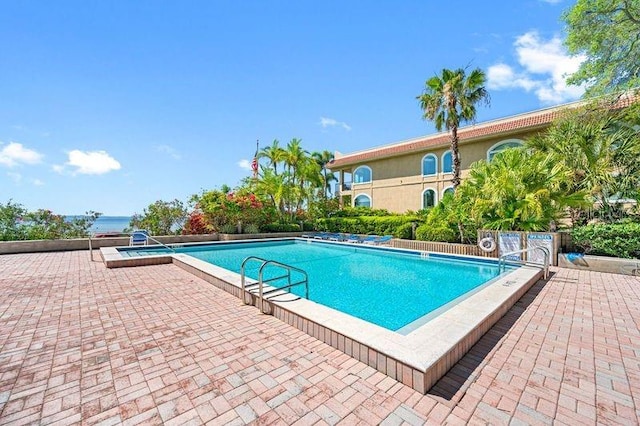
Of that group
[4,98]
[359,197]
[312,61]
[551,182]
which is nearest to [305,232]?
[359,197]

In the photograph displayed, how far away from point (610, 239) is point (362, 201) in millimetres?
18403

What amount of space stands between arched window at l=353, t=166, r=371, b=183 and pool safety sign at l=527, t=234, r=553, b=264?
1663 cm

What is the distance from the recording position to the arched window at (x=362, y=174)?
2572 centimetres

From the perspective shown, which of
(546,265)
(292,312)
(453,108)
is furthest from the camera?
(453,108)

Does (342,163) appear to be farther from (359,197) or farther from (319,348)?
(319,348)

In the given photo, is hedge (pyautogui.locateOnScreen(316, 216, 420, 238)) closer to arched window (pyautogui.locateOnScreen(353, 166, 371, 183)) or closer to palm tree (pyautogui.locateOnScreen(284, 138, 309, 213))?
palm tree (pyautogui.locateOnScreen(284, 138, 309, 213))

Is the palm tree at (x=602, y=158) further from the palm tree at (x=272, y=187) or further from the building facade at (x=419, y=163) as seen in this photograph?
the palm tree at (x=272, y=187)

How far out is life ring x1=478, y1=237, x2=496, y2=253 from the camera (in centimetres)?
1054


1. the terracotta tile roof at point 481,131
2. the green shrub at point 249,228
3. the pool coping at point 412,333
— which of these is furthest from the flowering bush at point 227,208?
the pool coping at point 412,333

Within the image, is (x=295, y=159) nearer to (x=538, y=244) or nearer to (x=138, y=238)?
(x=138, y=238)

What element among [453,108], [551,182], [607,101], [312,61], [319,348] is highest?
[312,61]

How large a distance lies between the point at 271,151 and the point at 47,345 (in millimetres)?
21343

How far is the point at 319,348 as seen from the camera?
12.0ft

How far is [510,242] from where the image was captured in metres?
10.1
